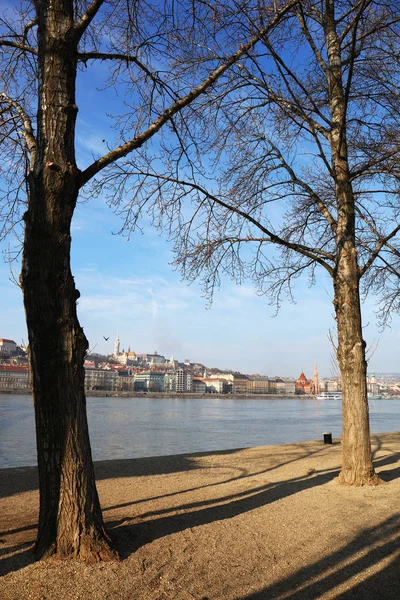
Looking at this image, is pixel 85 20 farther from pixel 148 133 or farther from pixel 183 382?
pixel 183 382

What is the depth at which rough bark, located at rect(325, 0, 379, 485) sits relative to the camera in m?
7.41

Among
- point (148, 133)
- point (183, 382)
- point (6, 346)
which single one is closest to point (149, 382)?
point (183, 382)

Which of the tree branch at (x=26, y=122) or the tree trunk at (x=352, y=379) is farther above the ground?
the tree branch at (x=26, y=122)

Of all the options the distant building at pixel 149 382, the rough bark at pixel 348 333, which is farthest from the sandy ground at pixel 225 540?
the distant building at pixel 149 382

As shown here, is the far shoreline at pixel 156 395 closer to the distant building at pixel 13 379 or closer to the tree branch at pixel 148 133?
the distant building at pixel 13 379

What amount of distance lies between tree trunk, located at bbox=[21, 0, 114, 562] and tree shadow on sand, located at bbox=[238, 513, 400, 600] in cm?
149

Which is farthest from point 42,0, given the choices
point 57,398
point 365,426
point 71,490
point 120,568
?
point 365,426

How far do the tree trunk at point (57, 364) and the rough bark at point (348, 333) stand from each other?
182 inches

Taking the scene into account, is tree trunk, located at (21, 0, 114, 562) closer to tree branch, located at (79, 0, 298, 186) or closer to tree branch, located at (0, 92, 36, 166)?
tree branch, located at (79, 0, 298, 186)

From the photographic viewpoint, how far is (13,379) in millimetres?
138125

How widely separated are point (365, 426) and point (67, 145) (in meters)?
6.02

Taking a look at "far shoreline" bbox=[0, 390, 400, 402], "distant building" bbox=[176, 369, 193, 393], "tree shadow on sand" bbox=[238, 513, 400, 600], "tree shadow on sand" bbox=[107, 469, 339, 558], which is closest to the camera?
"tree shadow on sand" bbox=[238, 513, 400, 600]

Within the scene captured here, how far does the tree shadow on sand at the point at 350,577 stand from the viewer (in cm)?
354

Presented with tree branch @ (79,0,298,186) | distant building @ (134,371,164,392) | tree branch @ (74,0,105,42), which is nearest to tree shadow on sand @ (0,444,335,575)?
tree branch @ (79,0,298,186)
